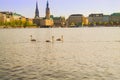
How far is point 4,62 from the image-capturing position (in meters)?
32.9

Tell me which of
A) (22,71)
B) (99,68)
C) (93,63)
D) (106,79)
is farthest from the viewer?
(93,63)

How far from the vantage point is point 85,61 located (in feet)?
111

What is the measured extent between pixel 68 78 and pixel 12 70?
19.6 feet

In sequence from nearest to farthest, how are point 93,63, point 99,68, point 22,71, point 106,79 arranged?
point 106,79, point 22,71, point 99,68, point 93,63

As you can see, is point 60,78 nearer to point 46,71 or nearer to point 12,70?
point 46,71

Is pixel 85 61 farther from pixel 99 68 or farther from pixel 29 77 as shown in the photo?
pixel 29 77

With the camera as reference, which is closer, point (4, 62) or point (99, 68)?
point (99, 68)

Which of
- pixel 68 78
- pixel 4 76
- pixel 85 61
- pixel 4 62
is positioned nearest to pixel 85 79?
pixel 68 78

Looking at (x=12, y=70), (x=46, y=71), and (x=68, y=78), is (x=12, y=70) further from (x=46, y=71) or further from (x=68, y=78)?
(x=68, y=78)

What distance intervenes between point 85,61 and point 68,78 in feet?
31.1

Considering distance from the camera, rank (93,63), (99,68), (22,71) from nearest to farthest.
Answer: (22,71)
(99,68)
(93,63)

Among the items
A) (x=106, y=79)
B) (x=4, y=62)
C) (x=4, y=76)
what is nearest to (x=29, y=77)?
(x=4, y=76)

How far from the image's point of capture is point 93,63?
32406 millimetres

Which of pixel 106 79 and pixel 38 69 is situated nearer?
pixel 106 79
